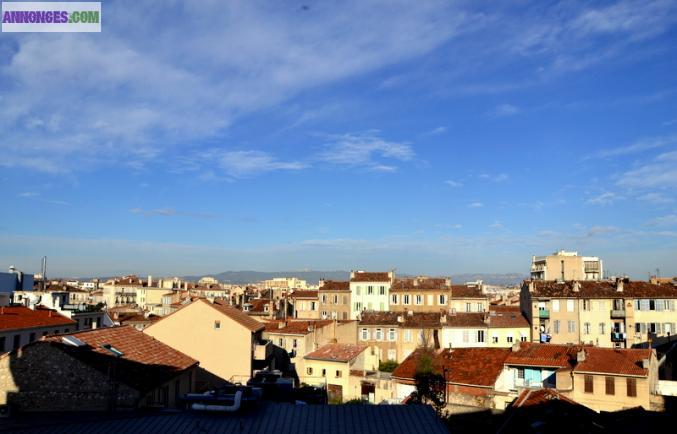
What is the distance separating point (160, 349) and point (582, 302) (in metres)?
47.4

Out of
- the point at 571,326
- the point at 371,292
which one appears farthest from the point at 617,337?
the point at 371,292

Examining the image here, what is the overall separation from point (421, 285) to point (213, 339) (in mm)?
42714

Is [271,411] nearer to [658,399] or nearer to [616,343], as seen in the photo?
[658,399]

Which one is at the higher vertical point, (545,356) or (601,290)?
(601,290)

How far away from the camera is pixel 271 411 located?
53.0 feet

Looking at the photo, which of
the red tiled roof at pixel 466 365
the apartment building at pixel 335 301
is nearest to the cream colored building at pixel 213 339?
the red tiled roof at pixel 466 365

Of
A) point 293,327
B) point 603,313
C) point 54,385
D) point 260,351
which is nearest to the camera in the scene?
point 54,385

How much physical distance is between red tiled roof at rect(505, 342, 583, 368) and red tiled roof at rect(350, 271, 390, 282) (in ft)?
120

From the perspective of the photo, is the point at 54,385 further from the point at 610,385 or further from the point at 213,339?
the point at 610,385

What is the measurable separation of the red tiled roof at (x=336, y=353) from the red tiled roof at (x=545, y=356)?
13726mm

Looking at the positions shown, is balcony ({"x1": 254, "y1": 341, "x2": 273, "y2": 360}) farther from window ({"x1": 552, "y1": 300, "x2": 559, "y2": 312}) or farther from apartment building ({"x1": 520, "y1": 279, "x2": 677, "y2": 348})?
window ({"x1": 552, "y1": 300, "x2": 559, "y2": 312})

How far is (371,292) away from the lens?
79250 mm

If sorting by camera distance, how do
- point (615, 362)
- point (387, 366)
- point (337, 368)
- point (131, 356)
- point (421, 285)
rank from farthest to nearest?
point (421, 285) < point (387, 366) < point (337, 368) < point (615, 362) < point (131, 356)

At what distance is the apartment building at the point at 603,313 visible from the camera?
58.4 meters
